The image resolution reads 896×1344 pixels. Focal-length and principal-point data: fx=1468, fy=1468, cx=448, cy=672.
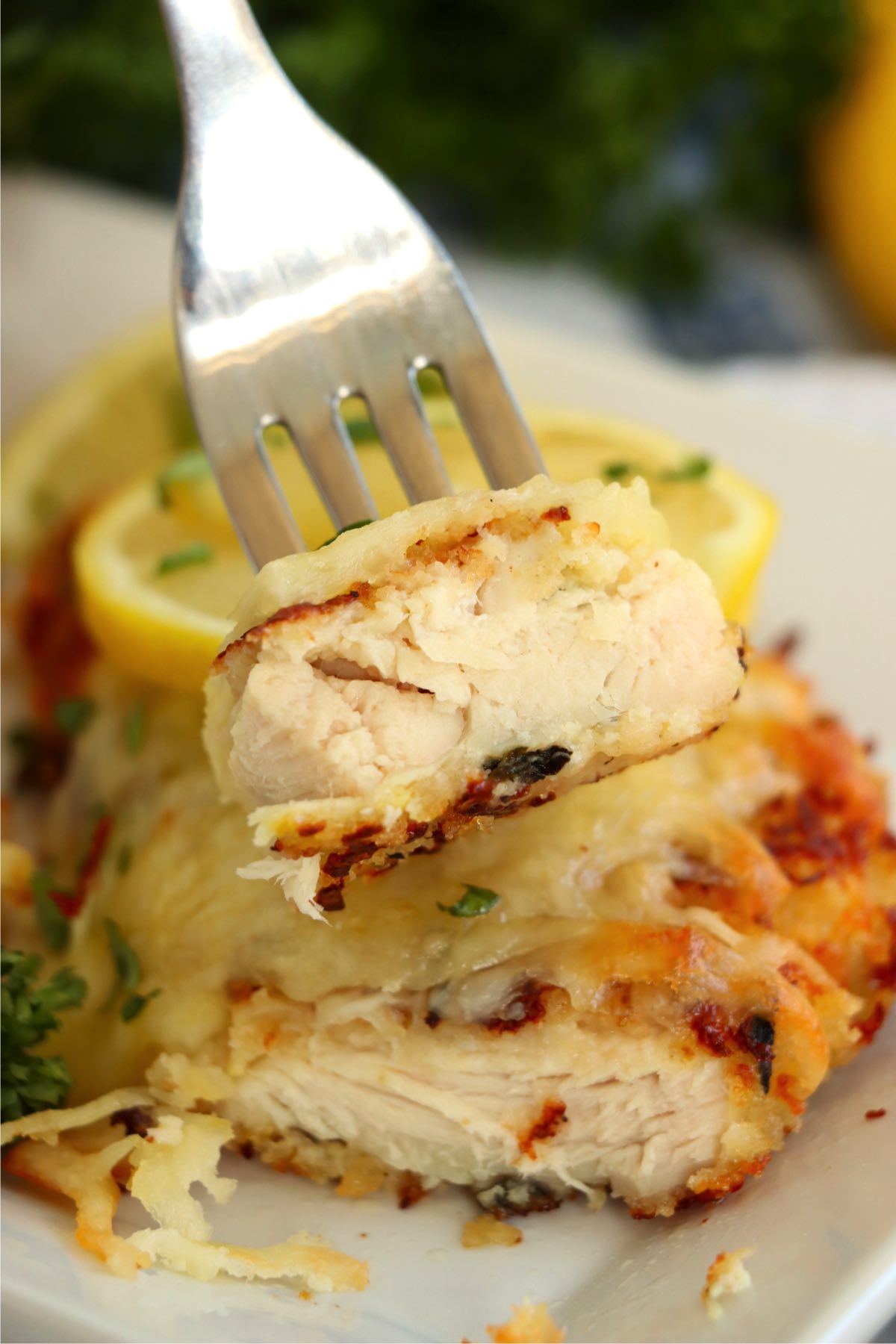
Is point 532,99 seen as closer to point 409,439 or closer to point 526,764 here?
point 409,439

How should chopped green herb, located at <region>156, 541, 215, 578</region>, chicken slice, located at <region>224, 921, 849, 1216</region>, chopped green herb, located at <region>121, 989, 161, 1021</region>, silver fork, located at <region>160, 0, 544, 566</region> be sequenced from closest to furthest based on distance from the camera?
chicken slice, located at <region>224, 921, 849, 1216</region> → chopped green herb, located at <region>121, 989, 161, 1021</region> → silver fork, located at <region>160, 0, 544, 566</region> → chopped green herb, located at <region>156, 541, 215, 578</region>

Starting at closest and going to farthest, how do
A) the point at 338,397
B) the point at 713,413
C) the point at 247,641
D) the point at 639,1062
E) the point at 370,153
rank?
1. the point at 247,641
2. the point at 639,1062
3. the point at 338,397
4. the point at 713,413
5. the point at 370,153

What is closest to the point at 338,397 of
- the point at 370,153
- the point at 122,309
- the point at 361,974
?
the point at 361,974

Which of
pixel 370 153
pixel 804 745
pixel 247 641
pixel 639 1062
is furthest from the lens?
pixel 370 153

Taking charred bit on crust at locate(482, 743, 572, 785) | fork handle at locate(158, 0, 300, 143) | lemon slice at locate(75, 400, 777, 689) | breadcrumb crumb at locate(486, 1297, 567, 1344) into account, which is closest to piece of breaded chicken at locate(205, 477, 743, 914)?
charred bit on crust at locate(482, 743, 572, 785)

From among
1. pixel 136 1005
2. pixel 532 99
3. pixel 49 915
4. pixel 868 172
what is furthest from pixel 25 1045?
pixel 868 172

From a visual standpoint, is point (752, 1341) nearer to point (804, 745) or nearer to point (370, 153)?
point (804, 745)

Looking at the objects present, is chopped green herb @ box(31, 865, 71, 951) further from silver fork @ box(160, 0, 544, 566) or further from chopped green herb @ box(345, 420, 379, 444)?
chopped green herb @ box(345, 420, 379, 444)
